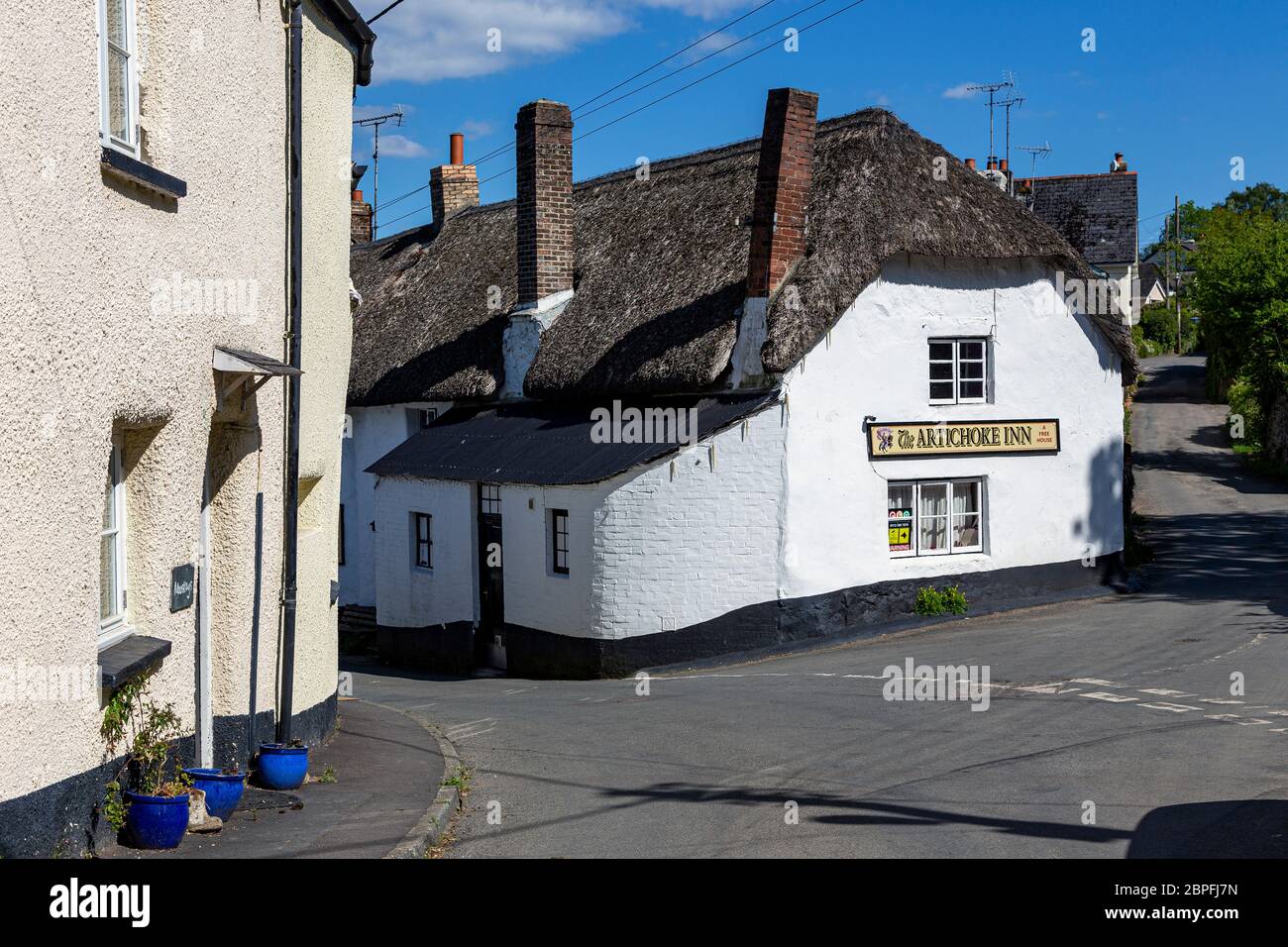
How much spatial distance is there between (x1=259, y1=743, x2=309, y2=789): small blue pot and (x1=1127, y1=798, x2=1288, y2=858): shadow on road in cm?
585

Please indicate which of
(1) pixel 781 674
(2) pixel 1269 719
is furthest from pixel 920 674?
(2) pixel 1269 719

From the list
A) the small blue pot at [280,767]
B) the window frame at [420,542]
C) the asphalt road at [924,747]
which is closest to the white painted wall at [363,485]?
the window frame at [420,542]

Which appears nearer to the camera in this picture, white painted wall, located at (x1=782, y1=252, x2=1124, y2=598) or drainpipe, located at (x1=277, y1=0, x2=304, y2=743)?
drainpipe, located at (x1=277, y1=0, x2=304, y2=743)

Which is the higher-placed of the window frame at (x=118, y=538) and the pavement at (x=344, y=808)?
the window frame at (x=118, y=538)

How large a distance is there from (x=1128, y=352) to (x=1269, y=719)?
37.4 feet

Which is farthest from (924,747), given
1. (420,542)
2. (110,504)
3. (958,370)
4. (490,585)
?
(420,542)

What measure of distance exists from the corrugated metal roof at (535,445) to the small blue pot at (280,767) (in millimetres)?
8722

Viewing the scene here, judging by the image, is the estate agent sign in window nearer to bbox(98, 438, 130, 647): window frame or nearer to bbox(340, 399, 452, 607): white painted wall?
bbox(340, 399, 452, 607): white painted wall

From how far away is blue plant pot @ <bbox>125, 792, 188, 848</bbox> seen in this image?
7691mm

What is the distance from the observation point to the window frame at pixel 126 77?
298 inches

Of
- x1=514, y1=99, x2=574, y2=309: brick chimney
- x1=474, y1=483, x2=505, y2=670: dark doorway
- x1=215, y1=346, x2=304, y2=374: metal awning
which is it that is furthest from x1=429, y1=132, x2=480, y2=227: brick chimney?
x1=215, y1=346, x2=304, y2=374: metal awning

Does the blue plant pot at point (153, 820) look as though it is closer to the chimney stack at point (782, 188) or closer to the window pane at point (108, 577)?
the window pane at point (108, 577)

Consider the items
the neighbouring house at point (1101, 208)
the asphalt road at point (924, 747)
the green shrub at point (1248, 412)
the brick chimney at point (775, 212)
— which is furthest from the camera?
the neighbouring house at point (1101, 208)
